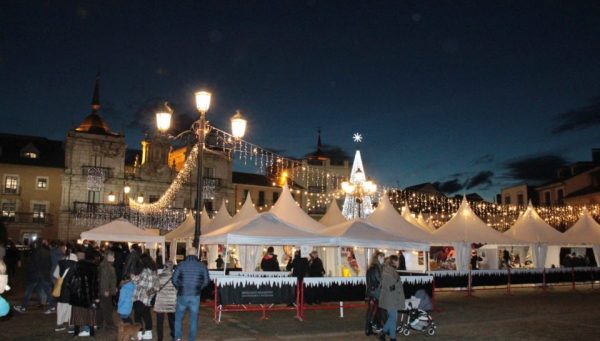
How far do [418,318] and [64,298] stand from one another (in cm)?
732

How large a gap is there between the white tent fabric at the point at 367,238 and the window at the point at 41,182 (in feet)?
125

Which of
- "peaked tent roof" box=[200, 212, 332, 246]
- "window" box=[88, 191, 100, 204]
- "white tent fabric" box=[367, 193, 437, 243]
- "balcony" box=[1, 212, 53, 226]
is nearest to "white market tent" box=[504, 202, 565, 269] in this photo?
"white tent fabric" box=[367, 193, 437, 243]

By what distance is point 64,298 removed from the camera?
36.7 feet

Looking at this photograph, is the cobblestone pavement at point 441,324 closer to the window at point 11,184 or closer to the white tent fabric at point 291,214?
the white tent fabric at point 291,214

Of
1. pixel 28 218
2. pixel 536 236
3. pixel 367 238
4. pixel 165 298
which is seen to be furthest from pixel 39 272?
pixel 28 218

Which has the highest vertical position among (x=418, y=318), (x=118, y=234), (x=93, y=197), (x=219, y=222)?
(x=93, y=197)

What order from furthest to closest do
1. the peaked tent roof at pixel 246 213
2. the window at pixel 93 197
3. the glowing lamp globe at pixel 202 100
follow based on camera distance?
the window at pixel 93 197
the peaked tent roof at pixel 246 213
the glowing lamp globe at pixel 202 100

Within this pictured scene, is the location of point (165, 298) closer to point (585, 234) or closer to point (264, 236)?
point (264, 236)

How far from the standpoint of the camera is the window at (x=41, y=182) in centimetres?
4781

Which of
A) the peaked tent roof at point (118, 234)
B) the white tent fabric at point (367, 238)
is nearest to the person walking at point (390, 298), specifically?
the white tent fabric at point (367, 238)

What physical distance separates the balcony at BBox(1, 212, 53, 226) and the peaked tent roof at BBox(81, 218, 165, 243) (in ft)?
88.4

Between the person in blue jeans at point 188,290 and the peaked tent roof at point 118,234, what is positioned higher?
the peaked tent roof at point 118,234

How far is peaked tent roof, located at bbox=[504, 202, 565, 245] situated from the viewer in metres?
26.9

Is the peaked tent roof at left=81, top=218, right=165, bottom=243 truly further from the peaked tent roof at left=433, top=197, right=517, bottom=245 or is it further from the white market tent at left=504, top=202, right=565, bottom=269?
the white market tent at left=504, top=202, right=565, bottom=269
